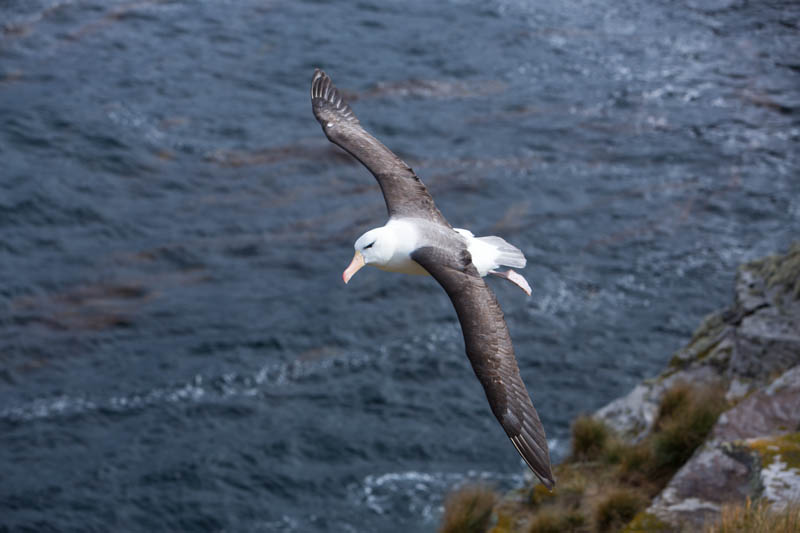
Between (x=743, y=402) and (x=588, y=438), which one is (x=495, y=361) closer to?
(x=743, y=402)

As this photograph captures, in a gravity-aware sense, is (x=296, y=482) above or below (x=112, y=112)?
below

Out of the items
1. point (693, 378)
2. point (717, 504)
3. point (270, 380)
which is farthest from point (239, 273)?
point (717, 504)

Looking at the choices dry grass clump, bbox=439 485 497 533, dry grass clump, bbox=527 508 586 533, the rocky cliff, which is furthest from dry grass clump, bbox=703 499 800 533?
dry grass clump, bbox=439 485 497 533

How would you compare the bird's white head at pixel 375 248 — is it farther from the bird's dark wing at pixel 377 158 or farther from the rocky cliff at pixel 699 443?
the rocky cliff at pixel 699 443

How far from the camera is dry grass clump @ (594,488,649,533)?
27.8 ft

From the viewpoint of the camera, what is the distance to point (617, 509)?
8.53 meters

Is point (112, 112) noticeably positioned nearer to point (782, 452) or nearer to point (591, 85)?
point (591, 85)

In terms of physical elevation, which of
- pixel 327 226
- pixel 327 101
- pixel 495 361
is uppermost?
pixel 327 101

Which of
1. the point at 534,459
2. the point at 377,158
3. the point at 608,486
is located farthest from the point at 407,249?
the point at 608,486

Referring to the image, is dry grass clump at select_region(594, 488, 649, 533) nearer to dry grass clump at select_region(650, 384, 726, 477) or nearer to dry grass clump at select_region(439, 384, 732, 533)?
dry grass clump at select_region(439, 384, 732, 533)

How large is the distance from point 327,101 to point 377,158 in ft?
4.53

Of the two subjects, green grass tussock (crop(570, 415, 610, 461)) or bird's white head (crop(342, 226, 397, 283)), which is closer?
bird's white head (crop(342, 226, 397, 283))

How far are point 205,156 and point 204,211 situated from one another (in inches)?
67.9

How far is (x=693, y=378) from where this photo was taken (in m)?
10.8
